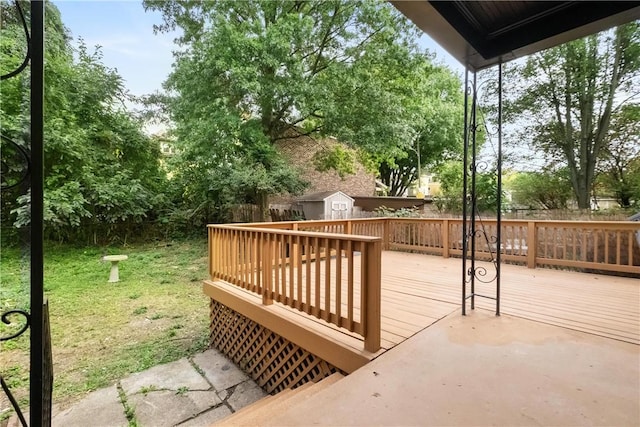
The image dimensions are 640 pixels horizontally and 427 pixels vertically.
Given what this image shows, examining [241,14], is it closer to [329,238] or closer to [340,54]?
[340,54]

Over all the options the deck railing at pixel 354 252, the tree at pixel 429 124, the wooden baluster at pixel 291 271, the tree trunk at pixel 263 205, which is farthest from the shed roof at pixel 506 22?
the tree at pixel 429 124

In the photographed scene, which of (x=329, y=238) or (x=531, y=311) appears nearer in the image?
(x=329, y=238)

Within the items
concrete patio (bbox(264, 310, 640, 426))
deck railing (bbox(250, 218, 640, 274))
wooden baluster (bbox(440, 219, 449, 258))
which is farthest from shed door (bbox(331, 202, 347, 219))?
concrete patio (bbox(264, 310, 640, 426))

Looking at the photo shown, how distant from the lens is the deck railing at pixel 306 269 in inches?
92.2

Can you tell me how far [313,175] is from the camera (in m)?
14.5

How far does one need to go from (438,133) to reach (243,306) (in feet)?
57.5

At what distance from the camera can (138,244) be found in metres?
10.0

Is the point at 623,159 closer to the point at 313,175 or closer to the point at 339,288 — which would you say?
the point at 313,175

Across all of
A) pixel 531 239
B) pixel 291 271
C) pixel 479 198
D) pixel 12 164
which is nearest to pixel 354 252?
pixel 291 271

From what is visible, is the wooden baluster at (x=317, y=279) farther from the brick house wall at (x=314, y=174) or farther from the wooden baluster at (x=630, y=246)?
the brick house wall at (x=314, y=174)

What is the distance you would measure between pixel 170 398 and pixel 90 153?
8.32 m

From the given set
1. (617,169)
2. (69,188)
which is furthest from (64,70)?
(617,169)

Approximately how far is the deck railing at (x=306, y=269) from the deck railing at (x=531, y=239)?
1.15m

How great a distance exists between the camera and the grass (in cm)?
325
